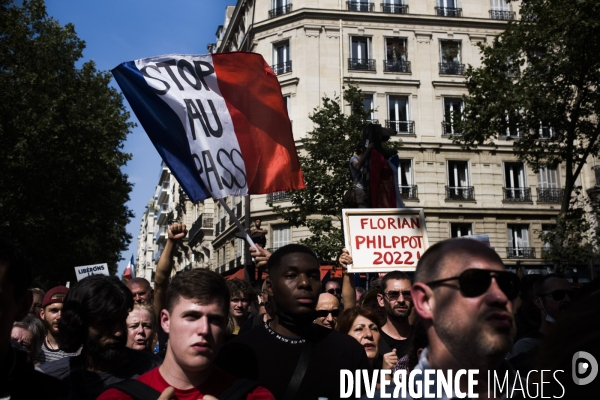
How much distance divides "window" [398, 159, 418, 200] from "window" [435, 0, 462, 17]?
7465 millimetres

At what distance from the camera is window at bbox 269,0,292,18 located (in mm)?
32969

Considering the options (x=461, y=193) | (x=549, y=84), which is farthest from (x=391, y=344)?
(x=461, y=193)

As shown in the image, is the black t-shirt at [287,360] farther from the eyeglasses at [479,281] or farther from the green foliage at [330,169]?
the green foliage at [330,169]

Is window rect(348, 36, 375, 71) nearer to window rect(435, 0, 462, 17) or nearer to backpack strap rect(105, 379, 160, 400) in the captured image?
window rect(435, 0, 462, 17)

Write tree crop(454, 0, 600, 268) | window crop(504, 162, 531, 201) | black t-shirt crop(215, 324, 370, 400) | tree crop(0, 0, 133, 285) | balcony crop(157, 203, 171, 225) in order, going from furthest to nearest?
1. balcony crop(157, 203, 171, 225)
2. window crop(504, 162, 531, 201)
3. tree crop(0, 0, 133, 285)
4. tree crop(454, 0, 600, 268)
5. black t-shirt crop(215, 324, 370, 400)

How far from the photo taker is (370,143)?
376 inches

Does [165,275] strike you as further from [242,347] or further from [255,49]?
[255,49]

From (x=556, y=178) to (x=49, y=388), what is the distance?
1257 inches

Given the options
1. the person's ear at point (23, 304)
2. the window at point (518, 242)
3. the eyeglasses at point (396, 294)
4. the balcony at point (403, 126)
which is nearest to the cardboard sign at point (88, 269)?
the eyeglasses at point (396, 294)

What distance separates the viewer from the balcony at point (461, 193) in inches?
1220

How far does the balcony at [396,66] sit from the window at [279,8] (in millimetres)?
5306

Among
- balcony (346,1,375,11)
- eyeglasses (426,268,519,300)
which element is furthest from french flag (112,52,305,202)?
balcony (346,1,375,11)

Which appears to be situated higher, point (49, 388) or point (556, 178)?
point (556, 178)

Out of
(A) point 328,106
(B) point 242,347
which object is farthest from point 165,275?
(A) point 328,106
